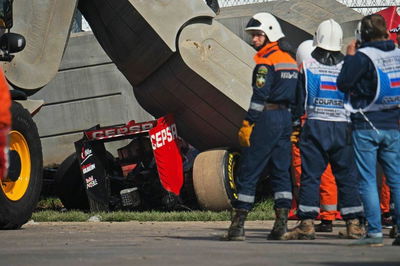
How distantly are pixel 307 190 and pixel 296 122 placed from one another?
1.12 metres

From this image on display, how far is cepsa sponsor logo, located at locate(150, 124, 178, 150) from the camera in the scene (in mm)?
15055

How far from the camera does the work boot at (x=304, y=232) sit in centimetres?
1009

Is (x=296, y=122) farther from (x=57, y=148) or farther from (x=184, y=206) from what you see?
(x=57, y=148)

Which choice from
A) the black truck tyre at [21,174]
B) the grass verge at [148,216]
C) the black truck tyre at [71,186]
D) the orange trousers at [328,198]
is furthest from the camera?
the black truck tyre at [71,186]

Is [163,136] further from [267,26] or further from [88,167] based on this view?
[267,26]

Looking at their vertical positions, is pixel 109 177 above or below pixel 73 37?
below

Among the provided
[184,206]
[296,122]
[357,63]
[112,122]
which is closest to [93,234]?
[296,122]

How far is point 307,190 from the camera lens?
32.9ft

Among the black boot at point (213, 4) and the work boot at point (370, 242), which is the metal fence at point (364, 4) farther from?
the work boot at point (370, 242)

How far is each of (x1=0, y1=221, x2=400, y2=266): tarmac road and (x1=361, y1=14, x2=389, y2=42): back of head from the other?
1.61 metres

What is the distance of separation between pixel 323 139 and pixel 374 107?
0.76 meters

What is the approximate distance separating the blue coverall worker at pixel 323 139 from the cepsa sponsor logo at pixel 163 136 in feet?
16.3

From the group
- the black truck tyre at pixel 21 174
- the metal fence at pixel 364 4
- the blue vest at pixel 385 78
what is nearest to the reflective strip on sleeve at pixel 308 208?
the blue vest at pixel 385 78

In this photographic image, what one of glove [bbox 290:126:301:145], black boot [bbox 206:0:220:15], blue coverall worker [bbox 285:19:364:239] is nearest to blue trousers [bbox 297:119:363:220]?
blue coverall worker [bbox 285:19:364:239]
